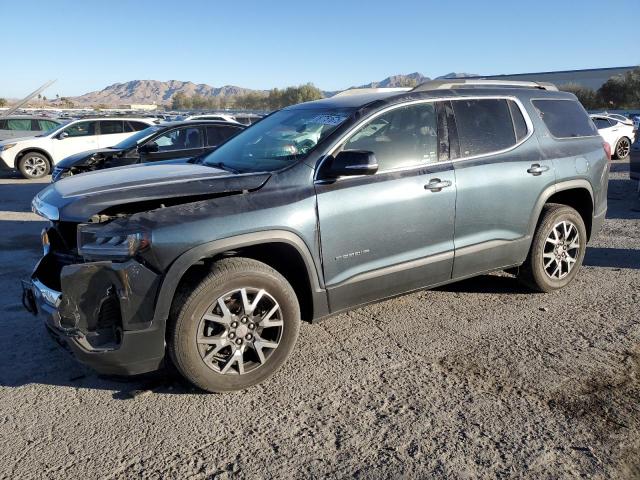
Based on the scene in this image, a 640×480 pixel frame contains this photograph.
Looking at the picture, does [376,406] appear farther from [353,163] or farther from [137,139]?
[137,139]

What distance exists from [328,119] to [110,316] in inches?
84.0


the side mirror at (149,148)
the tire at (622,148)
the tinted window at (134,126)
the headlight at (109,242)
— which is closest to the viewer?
the headlight at (109,242)

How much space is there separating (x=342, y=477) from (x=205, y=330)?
4.05ft

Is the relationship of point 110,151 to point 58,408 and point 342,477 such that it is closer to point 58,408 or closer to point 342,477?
point 58,408

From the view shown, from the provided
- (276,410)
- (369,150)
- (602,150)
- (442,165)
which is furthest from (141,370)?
(602,150)

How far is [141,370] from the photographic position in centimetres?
324

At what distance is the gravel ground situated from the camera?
110 inches

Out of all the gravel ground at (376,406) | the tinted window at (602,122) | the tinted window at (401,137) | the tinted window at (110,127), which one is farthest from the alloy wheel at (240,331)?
the tinted window at (602,122)

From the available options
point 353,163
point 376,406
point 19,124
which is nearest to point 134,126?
point 19,124

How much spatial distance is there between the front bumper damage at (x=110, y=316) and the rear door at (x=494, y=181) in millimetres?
2459

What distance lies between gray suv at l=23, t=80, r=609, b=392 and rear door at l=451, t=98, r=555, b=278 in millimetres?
13

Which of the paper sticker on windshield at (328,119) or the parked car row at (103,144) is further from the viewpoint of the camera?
the parked car row at (103,144)

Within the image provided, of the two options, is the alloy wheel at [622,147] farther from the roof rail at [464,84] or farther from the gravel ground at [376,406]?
the gravel ground at [376,406]

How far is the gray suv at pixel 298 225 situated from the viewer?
10.4 ft
